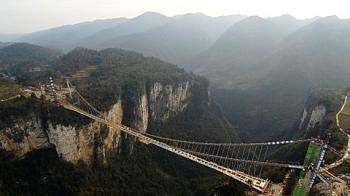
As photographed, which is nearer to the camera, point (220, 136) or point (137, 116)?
point (137, 116)

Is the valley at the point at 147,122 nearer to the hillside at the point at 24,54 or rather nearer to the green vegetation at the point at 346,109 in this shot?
the green vegetation at the point at 346,109

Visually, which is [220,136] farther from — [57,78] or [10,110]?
[10,110]

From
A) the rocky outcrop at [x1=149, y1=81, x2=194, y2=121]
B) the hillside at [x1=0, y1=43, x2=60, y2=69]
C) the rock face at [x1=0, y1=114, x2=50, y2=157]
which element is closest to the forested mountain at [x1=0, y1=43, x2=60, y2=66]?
the hillside at [x1=0, y1=43, x2=60, y2=69]

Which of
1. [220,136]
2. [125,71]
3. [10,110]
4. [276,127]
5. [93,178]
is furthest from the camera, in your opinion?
[276,127]

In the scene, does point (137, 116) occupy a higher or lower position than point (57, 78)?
lower

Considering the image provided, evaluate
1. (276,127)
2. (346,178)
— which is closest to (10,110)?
(346,178)

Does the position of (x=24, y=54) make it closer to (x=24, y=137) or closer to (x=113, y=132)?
(x=113, y=132)
